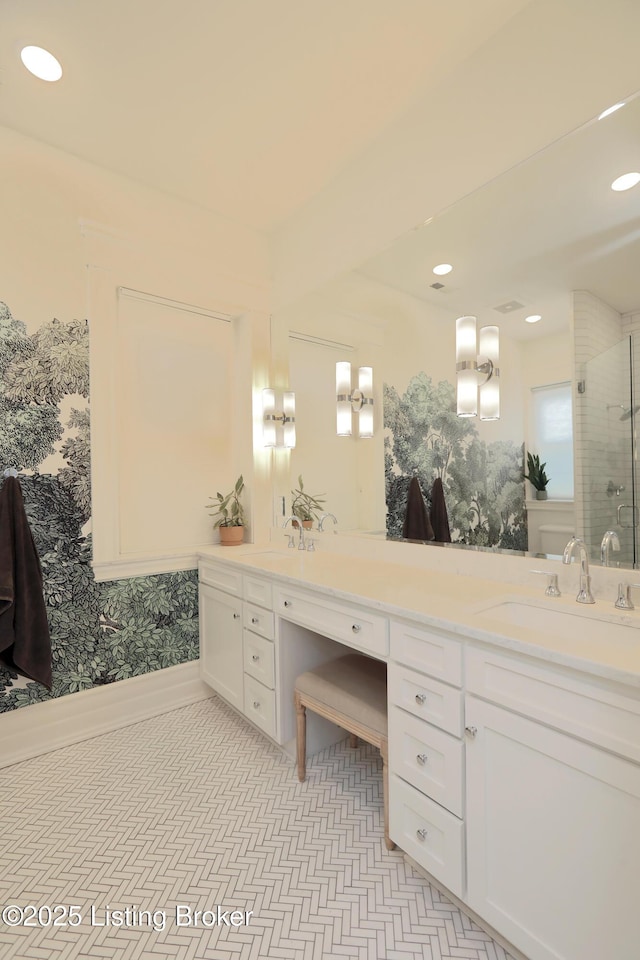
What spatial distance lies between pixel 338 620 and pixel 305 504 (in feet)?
3.60

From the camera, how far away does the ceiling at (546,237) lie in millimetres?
1385

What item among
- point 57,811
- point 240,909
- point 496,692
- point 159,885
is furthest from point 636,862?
point 57,811

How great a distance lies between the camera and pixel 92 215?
2350 mm

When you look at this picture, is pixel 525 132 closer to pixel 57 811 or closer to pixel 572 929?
pixel 572 929

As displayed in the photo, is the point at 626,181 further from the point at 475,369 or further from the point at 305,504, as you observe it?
the point at 305,504

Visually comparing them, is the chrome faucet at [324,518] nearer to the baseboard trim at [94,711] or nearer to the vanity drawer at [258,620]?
the vanity drawer at [258,620]

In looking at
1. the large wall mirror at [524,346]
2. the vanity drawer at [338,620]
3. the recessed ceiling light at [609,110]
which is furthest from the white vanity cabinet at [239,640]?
the recessed ceiling light at [609,110]

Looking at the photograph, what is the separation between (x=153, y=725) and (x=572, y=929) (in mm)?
2052

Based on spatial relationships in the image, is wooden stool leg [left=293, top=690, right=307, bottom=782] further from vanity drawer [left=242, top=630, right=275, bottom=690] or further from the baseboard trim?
the baseboard trim

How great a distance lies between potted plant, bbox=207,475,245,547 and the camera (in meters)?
2.81

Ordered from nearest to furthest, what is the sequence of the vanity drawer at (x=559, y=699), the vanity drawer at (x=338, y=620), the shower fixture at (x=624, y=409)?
the vanity drawer at (x=559, y=699), the shower fixture at (x=624, y=409), the vanity drawer at (x=338, y=620)

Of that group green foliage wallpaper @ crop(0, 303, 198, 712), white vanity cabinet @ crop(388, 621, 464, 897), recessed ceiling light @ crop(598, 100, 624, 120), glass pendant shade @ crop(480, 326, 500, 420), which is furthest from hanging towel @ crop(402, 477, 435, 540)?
green foliage wallpaper @ crop(0, 303, 198, 712)

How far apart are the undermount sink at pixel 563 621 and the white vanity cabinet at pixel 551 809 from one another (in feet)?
0.65

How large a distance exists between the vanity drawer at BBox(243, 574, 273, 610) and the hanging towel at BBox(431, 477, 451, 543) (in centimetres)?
79
